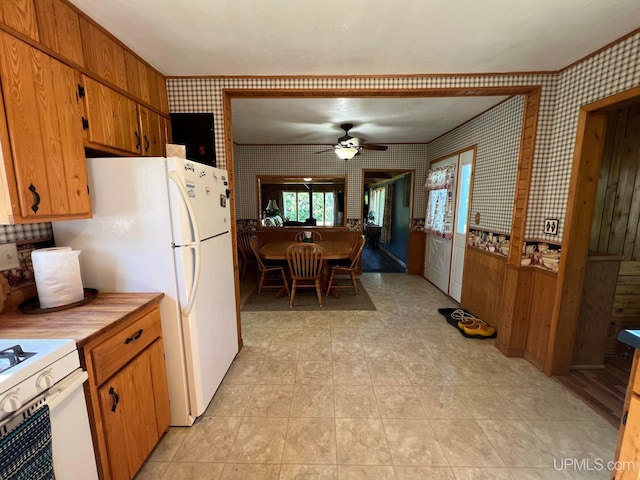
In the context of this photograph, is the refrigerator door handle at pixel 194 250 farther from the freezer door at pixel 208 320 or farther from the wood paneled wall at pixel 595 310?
the wood paneled wall at pixel 595 310

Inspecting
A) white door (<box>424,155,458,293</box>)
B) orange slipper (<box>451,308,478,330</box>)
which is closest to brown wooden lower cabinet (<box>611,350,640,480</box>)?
orange slipper (<box>451,308,478,330</box>)

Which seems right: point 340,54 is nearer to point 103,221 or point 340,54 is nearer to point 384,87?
point 384,87

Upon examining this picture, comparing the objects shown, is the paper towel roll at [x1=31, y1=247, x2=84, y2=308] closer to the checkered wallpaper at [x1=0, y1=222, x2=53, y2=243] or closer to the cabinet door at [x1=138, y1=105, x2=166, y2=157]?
the checkered wallpaper at [x1=0, y1=222, x2=53, y2=243]

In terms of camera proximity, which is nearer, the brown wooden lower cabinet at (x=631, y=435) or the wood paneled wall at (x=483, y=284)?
the brown wooden lower cabinet at (x=631, y=435)

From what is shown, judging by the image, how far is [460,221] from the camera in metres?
3.65

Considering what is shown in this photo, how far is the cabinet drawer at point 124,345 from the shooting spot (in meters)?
1.11

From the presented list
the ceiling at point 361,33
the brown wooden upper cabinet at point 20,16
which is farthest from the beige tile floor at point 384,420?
the ceiling at point 361,33

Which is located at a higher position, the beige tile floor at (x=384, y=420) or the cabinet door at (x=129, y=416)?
the cabinet door at (x=129, y=416)

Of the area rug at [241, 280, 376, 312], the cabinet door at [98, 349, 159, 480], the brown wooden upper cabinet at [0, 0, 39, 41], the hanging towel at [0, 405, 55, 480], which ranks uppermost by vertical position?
the brown wooden upper cabinet at [0, 0, 39, 41]

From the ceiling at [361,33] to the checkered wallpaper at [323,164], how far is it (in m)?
2.76

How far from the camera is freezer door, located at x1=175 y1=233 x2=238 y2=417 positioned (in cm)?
156

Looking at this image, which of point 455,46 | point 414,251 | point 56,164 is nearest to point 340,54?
point 455,46

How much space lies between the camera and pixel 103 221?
148 centimetres

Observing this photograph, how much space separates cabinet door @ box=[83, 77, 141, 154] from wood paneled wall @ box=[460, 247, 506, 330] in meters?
3.31
